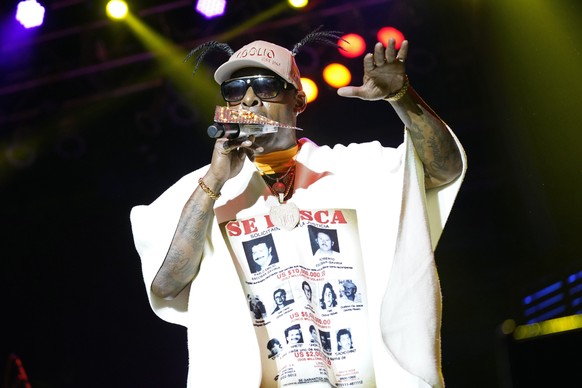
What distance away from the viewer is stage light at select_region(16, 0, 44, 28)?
629 centimetres

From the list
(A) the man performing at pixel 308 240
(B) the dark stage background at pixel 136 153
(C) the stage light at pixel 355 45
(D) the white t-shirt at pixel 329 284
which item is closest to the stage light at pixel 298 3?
(B) the dark stage background at pixel 136 153

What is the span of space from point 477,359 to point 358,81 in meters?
2.06

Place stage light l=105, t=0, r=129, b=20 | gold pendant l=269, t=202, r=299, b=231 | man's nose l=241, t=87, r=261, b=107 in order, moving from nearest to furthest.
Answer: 1. gold pendant l=269, t=202, r=299, b=231
2. man's nose l=241, t=87, r=261, b=107
3. stage light l=105, t=0, r=129, b=20

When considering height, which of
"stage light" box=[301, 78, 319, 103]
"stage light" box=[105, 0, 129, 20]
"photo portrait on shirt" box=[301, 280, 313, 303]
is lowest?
"photo portrait on shirt" box=[301, 280, 313, 303]

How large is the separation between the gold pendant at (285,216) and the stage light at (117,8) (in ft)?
11.7

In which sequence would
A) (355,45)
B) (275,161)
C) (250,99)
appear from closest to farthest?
(250,99), (275,161), (355,45)

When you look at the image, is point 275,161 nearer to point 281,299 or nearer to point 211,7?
point 281,299

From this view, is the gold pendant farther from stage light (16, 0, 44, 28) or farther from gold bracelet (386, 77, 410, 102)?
stage light (16, 0, 44, 28)

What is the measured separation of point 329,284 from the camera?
3.22 metres

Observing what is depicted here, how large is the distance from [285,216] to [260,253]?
14 centimetres

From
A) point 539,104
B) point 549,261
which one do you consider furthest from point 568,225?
point 539,104

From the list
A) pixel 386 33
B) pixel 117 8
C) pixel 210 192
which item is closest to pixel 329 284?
pixel 210 192

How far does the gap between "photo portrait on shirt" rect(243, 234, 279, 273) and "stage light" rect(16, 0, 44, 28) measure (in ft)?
11.8

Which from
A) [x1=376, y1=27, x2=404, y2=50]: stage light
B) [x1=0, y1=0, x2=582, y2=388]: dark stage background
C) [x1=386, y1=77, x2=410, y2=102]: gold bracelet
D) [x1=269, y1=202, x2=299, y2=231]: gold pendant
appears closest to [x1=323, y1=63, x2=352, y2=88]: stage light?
[x1=0, y1=0, x2=582, y2=388]: dark stage background
